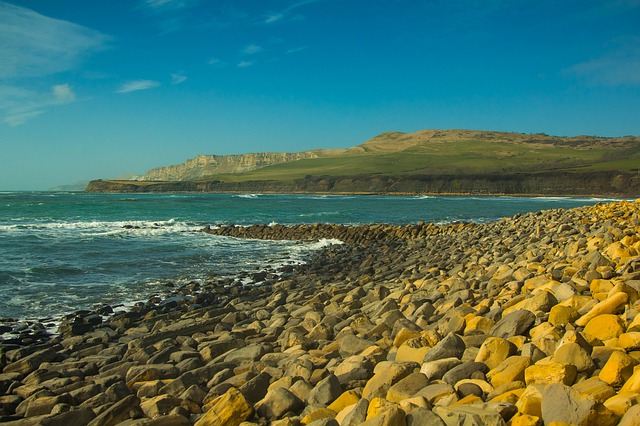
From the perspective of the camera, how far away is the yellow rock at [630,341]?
13.8 ft

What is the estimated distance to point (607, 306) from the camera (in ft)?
16.8

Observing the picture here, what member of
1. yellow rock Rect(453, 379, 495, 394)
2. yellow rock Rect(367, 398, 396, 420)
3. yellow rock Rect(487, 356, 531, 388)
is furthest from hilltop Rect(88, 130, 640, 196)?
yellow rock Rect(367, 398, 396, 420)

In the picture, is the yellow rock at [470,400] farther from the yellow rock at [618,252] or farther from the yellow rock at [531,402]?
the yellow rock at [618,252]

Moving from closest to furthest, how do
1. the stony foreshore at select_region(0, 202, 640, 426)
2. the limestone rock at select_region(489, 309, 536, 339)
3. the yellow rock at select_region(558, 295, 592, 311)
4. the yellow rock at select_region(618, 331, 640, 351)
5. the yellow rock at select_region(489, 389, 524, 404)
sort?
1. the yellow rock at select_region(489, 389, 524, 404)
2. the stony foreshore at select_region(0, 202, 640, 426)
3. the yellow rock at select_region(618, 331, 640, 351)
4. the limestone rock at select_region(489, 309, 536, 339)
5. the yellow rock at select_region(558, 295, 592, 311)

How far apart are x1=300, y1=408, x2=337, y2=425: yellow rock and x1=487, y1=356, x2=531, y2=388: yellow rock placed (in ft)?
4.35

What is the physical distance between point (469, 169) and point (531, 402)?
116m

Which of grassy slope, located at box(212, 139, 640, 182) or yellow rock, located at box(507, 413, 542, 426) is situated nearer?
yellow rock, located at box(507, 413, 542, 426)

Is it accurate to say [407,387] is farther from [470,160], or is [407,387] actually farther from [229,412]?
[470,160]

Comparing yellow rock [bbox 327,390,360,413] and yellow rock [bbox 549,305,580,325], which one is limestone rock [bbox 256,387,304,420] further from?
yellow rock [bbox 549,305,580,325]

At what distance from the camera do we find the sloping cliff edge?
83.6m

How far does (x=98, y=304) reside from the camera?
10891 millimetres

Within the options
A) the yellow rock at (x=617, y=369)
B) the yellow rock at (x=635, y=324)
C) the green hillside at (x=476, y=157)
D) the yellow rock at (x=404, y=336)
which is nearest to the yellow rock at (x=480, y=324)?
the yellow rock at (x=404, y=336)

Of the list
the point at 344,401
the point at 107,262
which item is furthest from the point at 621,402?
the point at 107,262

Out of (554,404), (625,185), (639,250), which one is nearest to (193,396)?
(554,404)
